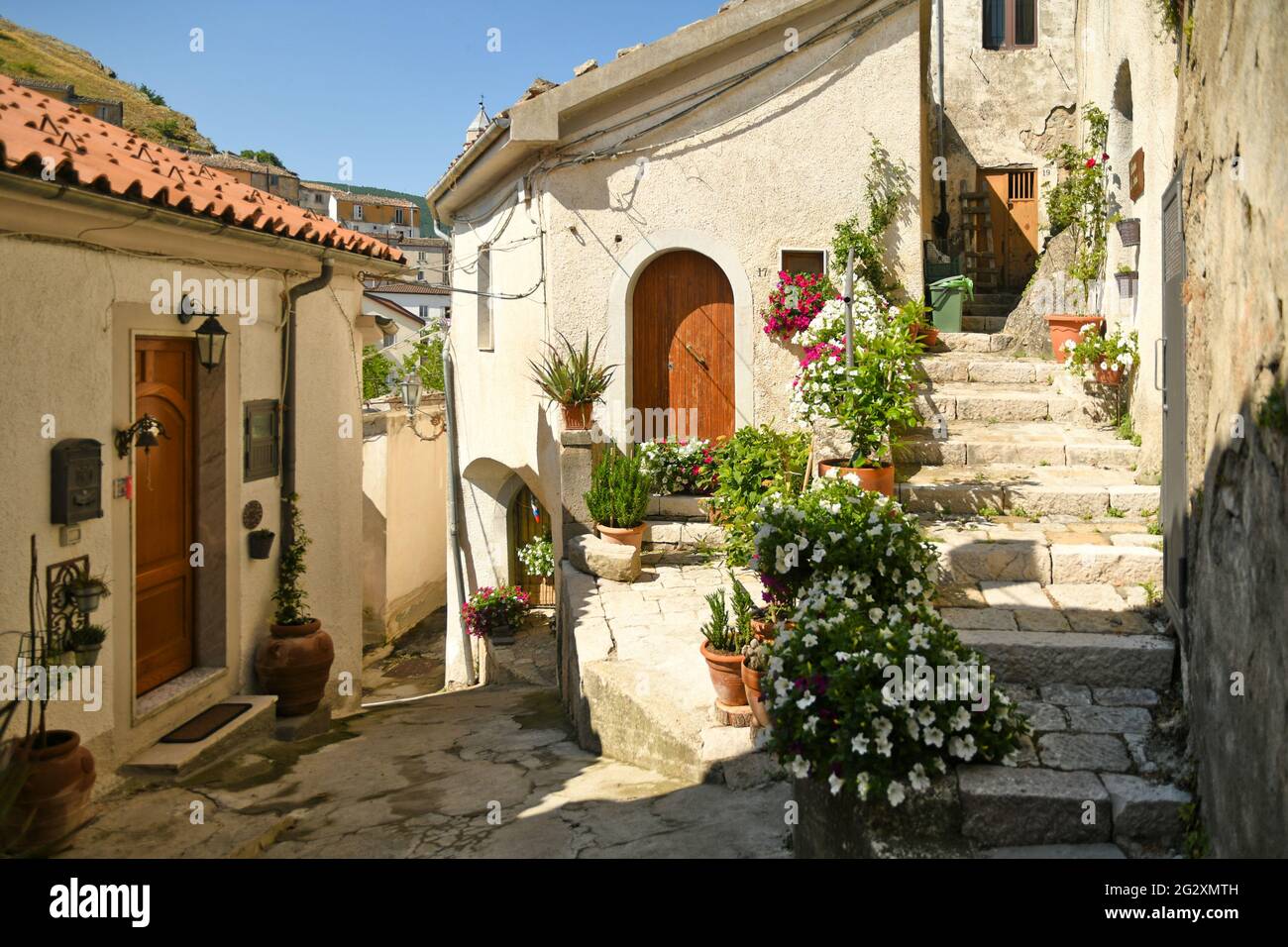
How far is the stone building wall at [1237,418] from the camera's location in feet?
8.54

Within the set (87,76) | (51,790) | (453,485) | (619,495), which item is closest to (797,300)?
(619,495)

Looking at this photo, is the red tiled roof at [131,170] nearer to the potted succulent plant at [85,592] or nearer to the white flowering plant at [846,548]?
the potted succulent plant at [85,592]

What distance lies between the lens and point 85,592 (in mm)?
5238

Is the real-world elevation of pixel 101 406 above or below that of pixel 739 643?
above

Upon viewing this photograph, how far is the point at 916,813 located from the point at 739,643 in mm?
2121

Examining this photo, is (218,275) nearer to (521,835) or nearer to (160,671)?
(160,671)

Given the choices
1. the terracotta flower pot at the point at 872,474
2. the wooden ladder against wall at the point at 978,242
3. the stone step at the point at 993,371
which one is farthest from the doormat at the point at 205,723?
the wooden ladder against wall at the point at 978,242

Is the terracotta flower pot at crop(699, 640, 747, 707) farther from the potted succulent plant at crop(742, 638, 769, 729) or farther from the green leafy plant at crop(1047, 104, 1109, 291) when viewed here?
the green leafy plant at crop(1047, 104, 1109, 291)

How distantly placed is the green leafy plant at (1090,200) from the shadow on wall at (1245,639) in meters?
6.62

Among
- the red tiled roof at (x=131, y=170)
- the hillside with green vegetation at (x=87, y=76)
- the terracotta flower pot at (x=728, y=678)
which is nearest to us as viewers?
the red tiled roof at (x=131, y=170)

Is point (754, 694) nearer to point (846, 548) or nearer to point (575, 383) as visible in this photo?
point (846, 548)

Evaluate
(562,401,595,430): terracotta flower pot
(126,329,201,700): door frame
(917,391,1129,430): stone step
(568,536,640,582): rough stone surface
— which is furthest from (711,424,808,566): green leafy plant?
(126,329,201,700): door frame
